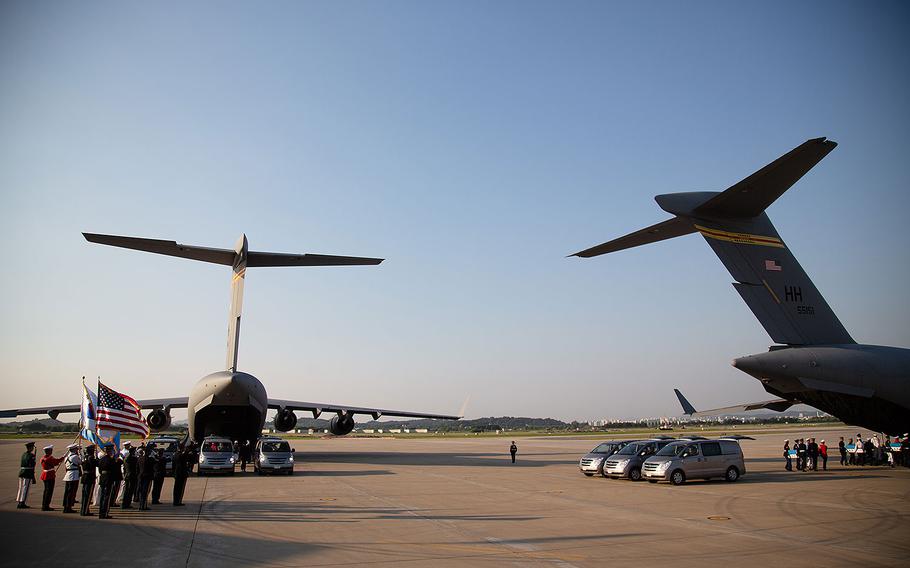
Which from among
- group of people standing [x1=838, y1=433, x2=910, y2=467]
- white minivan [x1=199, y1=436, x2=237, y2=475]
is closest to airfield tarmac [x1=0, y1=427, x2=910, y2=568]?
white minivan [x1=199, y1=436, x2=237, y2=475]

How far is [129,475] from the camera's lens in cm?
1472

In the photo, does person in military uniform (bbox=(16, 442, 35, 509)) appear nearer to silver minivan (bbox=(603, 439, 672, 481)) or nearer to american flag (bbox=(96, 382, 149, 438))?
american flag (bbox=(96, 382, 149, 438))

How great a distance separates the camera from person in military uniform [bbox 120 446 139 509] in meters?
14.7

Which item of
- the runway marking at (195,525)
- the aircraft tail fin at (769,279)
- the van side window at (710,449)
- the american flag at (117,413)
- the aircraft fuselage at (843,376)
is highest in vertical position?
the aircraft tail fin at (769,279)

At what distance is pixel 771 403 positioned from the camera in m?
23.9

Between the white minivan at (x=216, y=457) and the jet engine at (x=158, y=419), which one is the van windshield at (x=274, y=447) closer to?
the white minivan at (x=216, y=457)

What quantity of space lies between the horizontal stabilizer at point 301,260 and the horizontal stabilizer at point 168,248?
1.23m

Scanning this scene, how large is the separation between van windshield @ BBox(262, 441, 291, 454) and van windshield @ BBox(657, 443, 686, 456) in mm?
14117

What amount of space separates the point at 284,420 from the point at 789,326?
89.3 feet

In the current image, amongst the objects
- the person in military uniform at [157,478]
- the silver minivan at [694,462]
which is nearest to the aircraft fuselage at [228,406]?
the person in military uniform at [157,478]

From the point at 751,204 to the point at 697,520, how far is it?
9496mm

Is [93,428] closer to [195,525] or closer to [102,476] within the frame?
[102,476]

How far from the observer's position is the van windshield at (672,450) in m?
21.0

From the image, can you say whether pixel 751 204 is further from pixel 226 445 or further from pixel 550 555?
pixel 226 445
